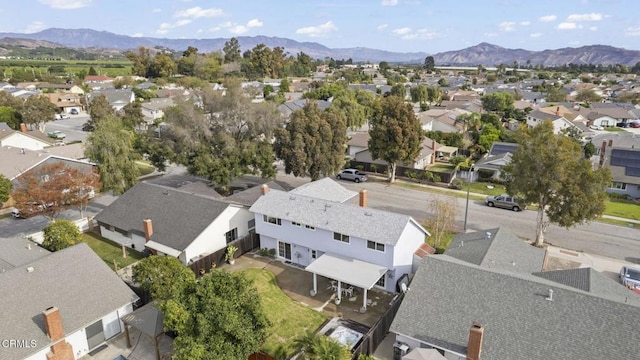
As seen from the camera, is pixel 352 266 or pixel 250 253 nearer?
pixel 352 266

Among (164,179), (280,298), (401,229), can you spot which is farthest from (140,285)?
(164,179)

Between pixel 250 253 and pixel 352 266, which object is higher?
pixel 352 266

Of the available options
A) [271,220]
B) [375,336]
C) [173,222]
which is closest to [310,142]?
[271,220]

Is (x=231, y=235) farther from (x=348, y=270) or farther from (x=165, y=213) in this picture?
(x=348, y=270)

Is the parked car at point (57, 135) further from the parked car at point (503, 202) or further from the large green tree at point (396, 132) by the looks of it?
the parked car at point (503, 202)

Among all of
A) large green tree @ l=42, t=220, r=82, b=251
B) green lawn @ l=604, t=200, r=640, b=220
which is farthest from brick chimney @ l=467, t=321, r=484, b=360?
green lawn @ l=604, t=200, r=640, b=220

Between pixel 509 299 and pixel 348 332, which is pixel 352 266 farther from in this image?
pixel 509 299

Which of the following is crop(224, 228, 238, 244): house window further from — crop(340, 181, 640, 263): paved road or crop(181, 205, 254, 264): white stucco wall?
crop(340, 181, 640, 263): paved road
